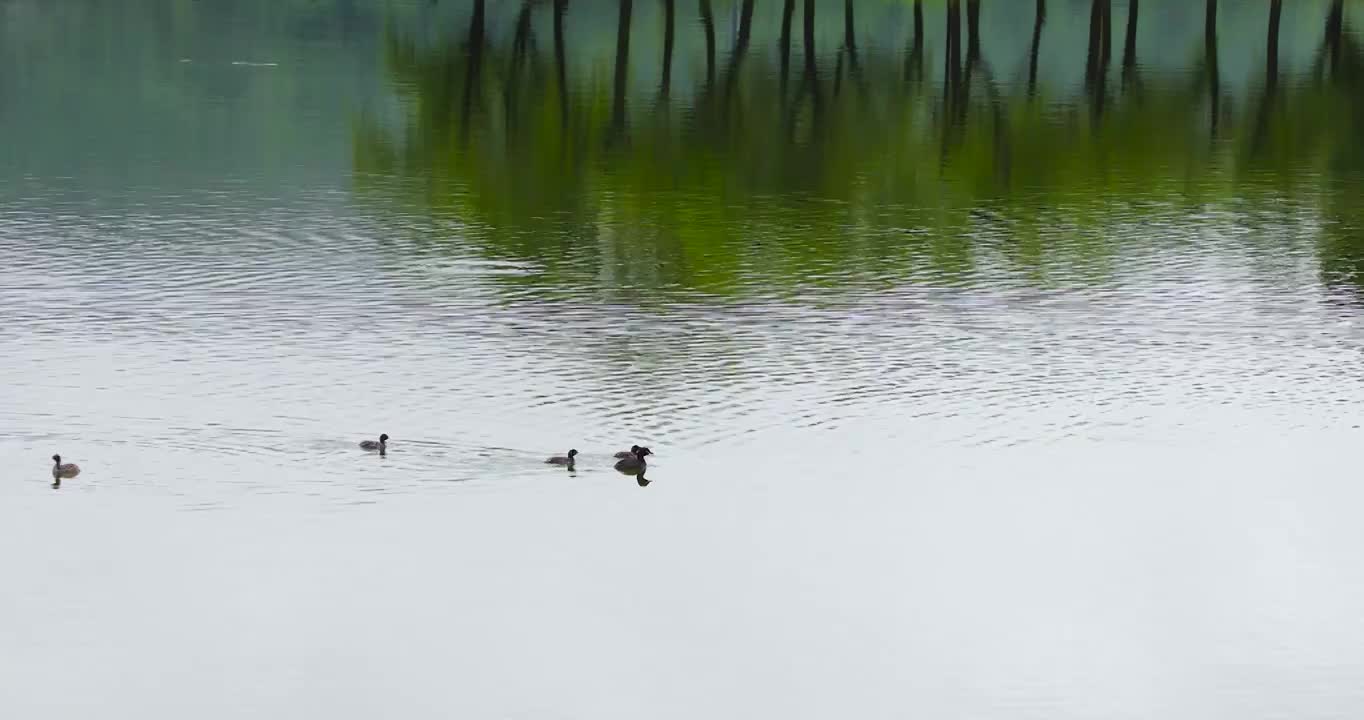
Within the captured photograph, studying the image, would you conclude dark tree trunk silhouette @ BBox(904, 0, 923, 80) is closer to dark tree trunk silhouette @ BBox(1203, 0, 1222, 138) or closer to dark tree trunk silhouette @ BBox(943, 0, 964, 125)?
dark tree trunk silhouette @ BBox(943, 0, 964, 125)

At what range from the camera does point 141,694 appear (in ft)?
64.4

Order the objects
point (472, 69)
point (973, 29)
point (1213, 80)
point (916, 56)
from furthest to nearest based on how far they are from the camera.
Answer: point (916, 56) < point (1213, 80) < point (973, 29) < point (472, 69)

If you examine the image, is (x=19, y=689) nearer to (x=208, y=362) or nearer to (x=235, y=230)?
(x=208, y=362)

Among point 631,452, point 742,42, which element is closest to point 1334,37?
point 742,42

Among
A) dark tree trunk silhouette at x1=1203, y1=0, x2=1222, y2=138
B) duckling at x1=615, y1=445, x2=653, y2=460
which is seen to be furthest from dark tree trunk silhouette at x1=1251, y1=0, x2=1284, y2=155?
duckling at x1=615, y1=445, x2=653, y2=460

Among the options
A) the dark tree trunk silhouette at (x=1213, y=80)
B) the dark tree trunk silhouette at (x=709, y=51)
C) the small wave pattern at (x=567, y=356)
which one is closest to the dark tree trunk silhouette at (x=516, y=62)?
the dark tree trunk silhouette at (x=709, y=51)

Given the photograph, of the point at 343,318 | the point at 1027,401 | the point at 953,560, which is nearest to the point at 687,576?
the point at 953,560

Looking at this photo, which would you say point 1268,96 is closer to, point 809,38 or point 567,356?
point 809,38

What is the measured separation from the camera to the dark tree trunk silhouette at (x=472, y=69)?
2539 inches

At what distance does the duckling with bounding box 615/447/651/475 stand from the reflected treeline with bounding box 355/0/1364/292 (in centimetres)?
1336

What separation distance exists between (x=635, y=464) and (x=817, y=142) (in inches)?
1360

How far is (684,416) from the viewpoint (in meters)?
29.8

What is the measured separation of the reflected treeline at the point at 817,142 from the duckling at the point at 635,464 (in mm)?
13363

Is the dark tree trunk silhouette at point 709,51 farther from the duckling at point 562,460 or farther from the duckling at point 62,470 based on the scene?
the duckling at point 62,470
